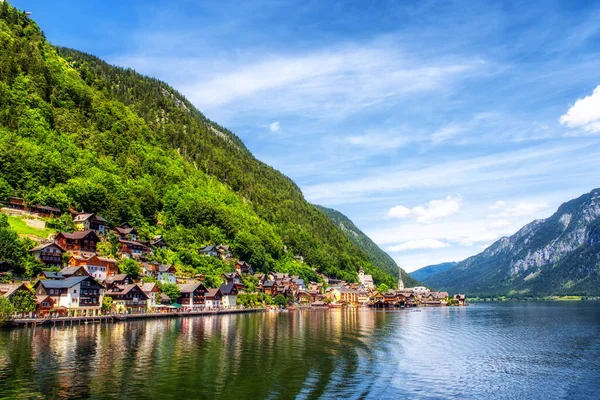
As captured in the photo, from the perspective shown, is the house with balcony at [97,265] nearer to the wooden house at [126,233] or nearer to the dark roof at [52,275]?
the dark roof at [52,275]


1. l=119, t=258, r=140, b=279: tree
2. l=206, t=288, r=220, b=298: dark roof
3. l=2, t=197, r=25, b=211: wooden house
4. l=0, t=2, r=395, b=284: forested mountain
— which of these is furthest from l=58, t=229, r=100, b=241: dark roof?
l=206, t=288, r=220, b=298: dark roof

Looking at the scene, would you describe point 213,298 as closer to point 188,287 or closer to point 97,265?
point 188,287

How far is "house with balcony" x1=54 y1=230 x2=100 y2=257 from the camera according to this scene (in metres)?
105

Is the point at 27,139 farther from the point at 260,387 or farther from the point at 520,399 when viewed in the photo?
the point at 520,399

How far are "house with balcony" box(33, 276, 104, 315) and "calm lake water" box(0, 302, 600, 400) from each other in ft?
50.0

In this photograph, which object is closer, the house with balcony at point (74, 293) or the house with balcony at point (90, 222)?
the house with balcony at point (74, 293)

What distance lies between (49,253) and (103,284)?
12457 mm

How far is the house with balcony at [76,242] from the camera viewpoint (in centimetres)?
10469

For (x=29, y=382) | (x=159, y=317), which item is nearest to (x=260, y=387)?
(x=29, y=382)

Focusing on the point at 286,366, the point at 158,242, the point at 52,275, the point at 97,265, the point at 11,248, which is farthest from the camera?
the point at 158,242

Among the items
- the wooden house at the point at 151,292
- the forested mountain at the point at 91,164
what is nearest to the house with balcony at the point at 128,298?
the wooden house at the point at 151,292

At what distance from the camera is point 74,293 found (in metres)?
85.2

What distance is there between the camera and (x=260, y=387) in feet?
111

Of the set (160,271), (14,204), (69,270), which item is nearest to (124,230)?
(160,271)
